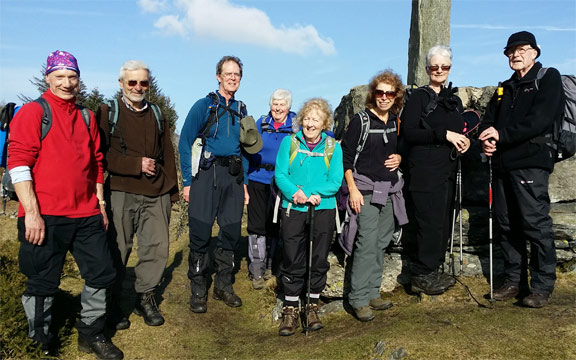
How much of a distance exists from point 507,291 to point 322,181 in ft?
10.0

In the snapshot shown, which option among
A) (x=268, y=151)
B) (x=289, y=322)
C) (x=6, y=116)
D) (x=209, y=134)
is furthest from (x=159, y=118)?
(x=289, y=322)

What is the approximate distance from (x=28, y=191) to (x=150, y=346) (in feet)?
8.58

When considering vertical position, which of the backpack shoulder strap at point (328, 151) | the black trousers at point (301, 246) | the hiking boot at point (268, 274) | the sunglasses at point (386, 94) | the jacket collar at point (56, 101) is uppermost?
the sunglasses at point (386, 94)

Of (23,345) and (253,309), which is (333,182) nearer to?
(253,309)

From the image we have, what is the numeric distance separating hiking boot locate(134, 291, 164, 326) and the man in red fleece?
968mm

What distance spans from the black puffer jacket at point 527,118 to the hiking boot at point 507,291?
5.44 feet

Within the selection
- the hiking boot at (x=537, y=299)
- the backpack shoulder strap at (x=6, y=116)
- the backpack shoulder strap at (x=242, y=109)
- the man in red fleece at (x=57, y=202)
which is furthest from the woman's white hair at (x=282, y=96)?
the hiking boot at (x=537, y=299)

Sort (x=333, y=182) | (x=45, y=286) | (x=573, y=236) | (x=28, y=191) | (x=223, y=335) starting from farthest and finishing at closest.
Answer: (x=573, y=236), (x=223, y=335), (x=333, y=182), (x=45, y=286), (x=28, y=191)

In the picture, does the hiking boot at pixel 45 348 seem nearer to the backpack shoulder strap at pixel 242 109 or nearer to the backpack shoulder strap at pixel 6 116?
the backpack shoulder strap at pixel 6 116

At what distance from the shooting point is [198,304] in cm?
654

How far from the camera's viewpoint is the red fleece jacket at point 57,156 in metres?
4.32

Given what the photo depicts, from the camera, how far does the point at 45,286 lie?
15.2ft

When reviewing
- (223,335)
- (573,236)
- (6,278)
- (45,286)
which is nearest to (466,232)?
(573,236)

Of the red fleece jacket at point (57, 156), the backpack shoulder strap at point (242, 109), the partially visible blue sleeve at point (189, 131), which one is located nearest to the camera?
the red fleece jacket at point (57, 156)
